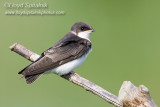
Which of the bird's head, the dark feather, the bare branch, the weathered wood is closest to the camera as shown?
the weathered wood

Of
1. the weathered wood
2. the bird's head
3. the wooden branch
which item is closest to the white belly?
the bird's head

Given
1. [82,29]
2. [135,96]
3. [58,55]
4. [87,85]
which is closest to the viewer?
[135,96]

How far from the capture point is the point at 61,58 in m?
4.21

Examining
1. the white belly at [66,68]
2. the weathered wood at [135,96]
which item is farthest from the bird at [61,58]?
the weathered wood at [135,96]

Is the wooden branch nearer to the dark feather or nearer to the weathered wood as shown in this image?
the weathered wood

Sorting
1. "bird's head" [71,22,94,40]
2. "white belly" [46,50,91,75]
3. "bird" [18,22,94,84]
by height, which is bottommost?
"white belly" [46,50,91,75]

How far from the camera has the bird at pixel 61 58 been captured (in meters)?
4.02

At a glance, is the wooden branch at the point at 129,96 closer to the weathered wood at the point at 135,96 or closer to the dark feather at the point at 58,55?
the weathered wood at the point at 135,96

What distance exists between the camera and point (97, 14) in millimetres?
6531

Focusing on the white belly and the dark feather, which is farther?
the white belly

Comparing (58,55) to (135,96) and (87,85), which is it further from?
(135,96)

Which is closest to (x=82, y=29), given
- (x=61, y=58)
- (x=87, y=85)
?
(x=61, y=58)

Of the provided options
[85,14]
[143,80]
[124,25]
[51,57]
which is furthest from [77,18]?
[51,57]

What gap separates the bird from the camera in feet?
13.2
